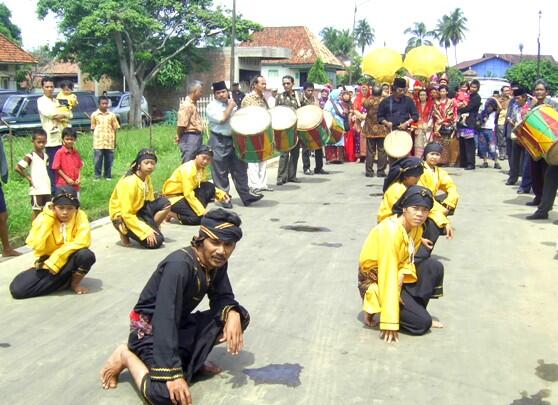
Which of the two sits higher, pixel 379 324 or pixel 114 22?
pixel 114 22

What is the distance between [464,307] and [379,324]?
0.94 m

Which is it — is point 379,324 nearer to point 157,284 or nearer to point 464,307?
point 464,307

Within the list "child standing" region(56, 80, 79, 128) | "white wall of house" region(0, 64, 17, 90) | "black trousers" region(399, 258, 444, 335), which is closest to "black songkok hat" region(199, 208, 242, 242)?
"black trousers" region(399, 258, 444, 335)

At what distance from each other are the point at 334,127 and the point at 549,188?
564cm

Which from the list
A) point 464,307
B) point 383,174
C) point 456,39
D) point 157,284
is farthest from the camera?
point 456,39

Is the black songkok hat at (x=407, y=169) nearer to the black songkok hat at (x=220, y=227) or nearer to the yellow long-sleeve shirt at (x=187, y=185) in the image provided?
the black songkok hat at (x=220, y=227)

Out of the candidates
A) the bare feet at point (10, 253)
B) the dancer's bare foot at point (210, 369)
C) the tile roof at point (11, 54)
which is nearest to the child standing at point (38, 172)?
the bare feet at point (10, 253)

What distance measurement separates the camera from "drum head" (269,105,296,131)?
35.9 feet

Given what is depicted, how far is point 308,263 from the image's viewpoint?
6.90 m

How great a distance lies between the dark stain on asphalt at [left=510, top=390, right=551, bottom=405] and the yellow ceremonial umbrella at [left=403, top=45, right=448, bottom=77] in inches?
509

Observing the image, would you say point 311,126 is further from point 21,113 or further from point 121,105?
point 121,105

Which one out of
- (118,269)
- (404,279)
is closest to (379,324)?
(404,279)

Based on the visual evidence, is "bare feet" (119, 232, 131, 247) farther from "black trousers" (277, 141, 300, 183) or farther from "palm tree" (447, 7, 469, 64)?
"palm tree" (447, 7, 469, 64)

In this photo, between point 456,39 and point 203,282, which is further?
point 456,39
